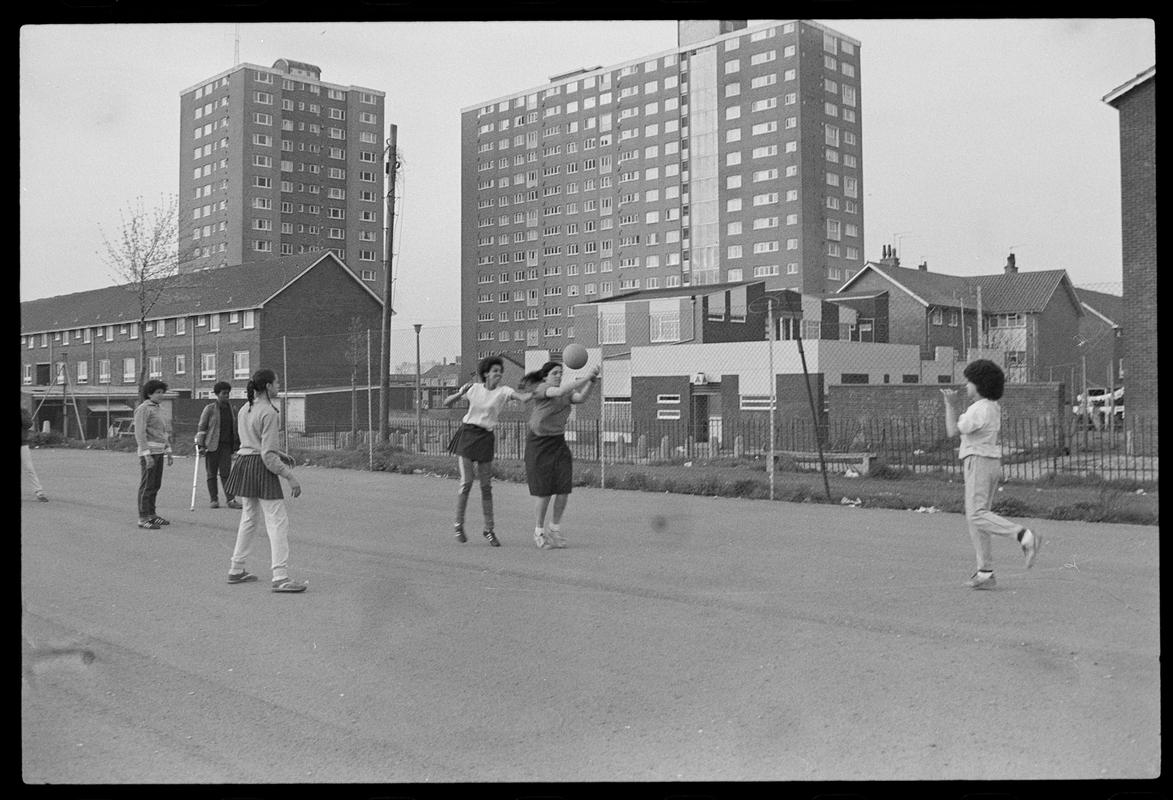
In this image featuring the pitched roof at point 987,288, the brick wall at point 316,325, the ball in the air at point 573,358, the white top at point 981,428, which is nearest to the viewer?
the white top at point 981,428

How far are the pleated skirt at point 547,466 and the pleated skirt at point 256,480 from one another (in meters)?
2.39

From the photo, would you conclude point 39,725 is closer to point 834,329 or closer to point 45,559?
point 45,559

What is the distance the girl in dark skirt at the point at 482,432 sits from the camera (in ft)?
28.2

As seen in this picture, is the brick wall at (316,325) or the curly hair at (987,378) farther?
the brick wall at (316,325)

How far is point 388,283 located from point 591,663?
546 centimetres

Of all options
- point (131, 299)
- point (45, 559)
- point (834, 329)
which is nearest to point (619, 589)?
point (45, 559)

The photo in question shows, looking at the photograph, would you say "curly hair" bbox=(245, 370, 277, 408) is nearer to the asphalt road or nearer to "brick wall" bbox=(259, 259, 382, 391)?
the asphalt road

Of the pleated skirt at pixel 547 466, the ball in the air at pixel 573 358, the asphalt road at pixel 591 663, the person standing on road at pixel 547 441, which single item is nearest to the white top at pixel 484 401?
the person standing on road at pixel 547 441

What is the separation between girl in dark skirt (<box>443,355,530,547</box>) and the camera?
339 inches

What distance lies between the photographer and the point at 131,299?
11.5m

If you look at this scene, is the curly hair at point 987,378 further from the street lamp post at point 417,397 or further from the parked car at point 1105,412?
the parked car at point 1105,412

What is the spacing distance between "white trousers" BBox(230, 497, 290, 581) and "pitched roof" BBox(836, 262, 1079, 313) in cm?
793

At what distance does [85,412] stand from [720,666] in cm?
1304

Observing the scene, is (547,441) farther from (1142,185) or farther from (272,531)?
(1142,185)
